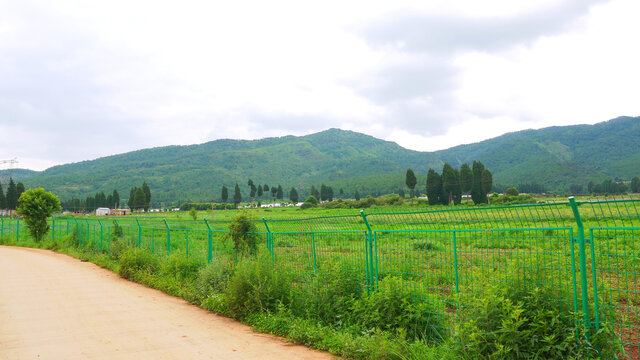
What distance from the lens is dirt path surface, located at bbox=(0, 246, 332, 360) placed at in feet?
21.2

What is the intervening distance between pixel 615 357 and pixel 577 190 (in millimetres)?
131146

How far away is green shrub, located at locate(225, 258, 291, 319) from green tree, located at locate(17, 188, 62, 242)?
24.2 metres

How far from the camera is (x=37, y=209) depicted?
26.6 meters

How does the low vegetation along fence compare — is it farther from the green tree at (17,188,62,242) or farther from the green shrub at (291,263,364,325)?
the green tree at (17,188,62,242)

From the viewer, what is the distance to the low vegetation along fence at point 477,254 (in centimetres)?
452

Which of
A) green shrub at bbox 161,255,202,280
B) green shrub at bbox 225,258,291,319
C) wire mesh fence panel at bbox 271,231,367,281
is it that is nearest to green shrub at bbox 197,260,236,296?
green shrub at bbox 225,258,291,319

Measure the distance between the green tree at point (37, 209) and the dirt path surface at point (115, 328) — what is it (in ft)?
53.0

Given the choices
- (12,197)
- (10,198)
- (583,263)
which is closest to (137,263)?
(583,263)

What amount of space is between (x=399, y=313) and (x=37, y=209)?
28.1 meters

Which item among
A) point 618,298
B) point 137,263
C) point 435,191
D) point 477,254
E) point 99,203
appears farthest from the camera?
point 99,203

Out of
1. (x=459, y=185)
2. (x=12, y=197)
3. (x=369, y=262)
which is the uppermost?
(x=12, y=197)

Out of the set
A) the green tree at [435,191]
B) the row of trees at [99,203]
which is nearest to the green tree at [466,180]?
the green tree at [435,191]

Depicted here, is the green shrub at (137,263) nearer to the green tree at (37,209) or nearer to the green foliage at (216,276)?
the green foliage at (216,276)

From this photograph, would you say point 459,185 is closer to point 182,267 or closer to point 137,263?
point 137,263
